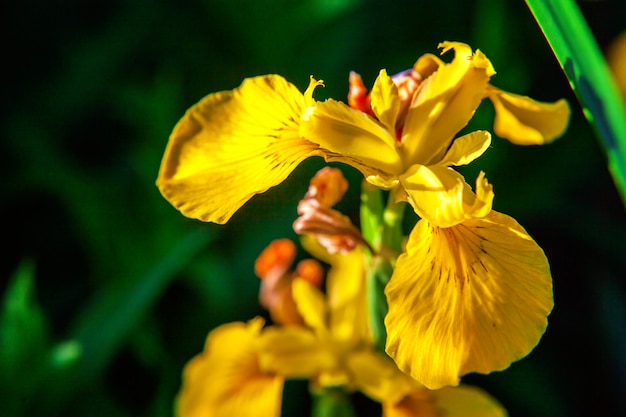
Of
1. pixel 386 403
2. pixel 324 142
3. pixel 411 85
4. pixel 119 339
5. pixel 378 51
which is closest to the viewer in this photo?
pixel 324 142

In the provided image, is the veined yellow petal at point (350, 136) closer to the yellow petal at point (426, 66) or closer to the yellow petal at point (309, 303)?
the yellow petal at point (426, 66)

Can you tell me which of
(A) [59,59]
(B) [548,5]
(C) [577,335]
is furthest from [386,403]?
(A) [59,59]

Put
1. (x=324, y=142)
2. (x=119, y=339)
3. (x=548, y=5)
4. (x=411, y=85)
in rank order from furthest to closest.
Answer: (x=119, y=339) < (x=411, y=85) < (x=324, y=142) < (x=548, y=5)

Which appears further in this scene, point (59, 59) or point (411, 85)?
point (59, 59)

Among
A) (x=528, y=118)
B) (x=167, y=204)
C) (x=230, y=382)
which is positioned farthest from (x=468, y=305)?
(x=167, y=204)

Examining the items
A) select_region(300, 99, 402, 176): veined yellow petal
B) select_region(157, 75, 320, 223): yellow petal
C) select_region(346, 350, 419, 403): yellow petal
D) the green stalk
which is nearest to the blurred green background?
select_region(346, 350, 419, 403): yellow petal

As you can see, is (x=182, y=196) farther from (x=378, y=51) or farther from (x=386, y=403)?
(x=378, y=51)
